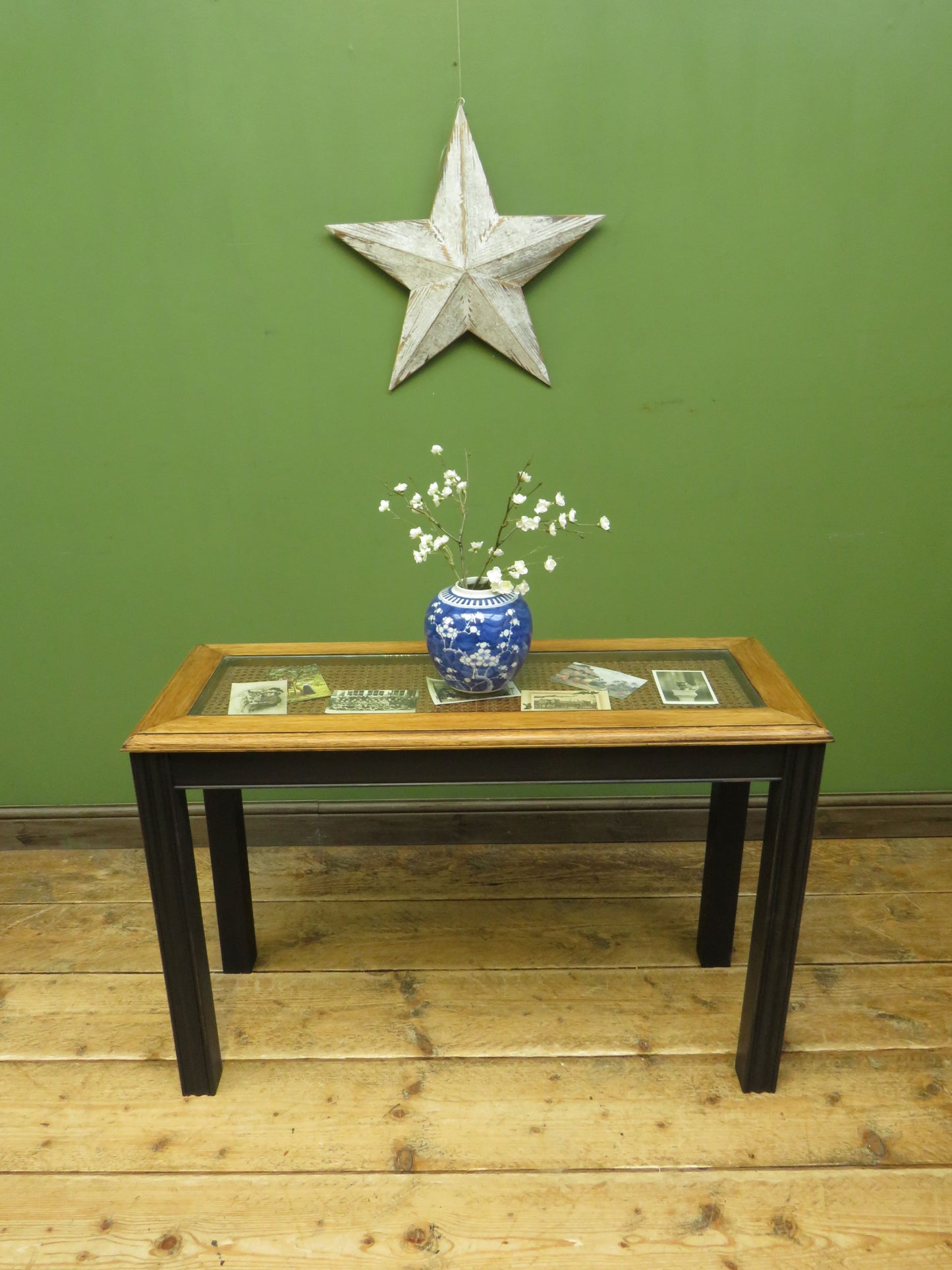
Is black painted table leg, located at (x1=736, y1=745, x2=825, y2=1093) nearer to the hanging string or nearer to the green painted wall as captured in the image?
the green painted wall

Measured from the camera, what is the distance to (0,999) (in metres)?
1.99

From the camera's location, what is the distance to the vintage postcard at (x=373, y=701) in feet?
5.38

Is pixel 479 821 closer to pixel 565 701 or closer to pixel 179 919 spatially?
pixel 565 701

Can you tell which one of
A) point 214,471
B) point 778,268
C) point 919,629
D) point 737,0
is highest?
point 737,0

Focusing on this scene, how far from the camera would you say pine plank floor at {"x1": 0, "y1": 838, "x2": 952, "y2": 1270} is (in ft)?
4.75

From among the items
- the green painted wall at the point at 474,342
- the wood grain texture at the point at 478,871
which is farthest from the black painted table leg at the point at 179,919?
the green painted wall at the point at 474,342

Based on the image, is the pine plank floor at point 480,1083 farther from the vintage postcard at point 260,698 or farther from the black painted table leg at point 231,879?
→ the vintage postcard at point 260,698

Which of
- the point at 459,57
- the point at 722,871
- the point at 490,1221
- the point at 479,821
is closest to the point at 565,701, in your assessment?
the point at 722,871

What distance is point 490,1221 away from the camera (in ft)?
4.79

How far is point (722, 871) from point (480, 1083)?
714 millimetres

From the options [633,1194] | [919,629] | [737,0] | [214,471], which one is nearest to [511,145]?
[737,0]

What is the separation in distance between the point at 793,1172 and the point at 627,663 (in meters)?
0.97

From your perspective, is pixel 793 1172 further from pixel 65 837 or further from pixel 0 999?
pixel 65 837

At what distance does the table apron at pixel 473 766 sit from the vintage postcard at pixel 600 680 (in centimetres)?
16
